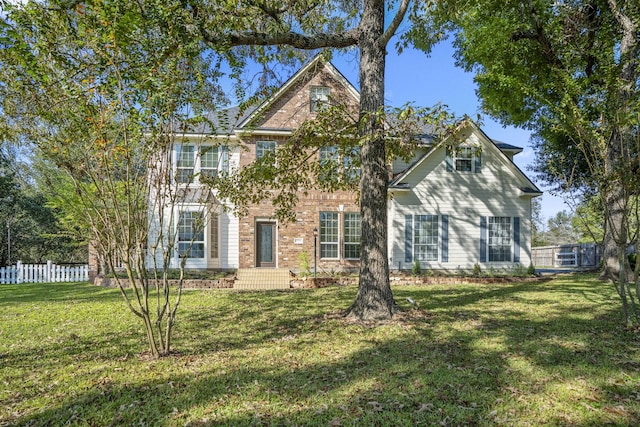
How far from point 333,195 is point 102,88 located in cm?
1198

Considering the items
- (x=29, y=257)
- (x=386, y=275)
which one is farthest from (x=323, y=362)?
(x=29, y=257)

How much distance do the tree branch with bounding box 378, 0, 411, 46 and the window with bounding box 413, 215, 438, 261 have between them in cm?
910

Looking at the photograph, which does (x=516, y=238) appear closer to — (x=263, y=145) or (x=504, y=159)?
(x=504, y=159)

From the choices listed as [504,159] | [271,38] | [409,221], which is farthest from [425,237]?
[271,38]

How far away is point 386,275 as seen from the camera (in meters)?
7.32

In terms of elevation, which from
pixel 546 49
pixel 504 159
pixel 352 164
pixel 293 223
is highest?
pixel 546 49

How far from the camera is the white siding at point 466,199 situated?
1537 centimetres

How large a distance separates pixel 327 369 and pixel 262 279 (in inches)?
384

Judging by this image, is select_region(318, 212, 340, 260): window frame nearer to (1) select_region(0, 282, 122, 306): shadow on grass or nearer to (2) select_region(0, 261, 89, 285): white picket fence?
(1) select_region(0, 282, 122, 306): shadow on grass

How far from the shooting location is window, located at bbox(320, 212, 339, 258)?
16.0 metres

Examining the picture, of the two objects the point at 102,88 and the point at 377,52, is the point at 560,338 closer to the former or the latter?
the point at 377,52

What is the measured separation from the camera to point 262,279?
14242 mm

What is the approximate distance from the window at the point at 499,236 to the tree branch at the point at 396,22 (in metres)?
10.7

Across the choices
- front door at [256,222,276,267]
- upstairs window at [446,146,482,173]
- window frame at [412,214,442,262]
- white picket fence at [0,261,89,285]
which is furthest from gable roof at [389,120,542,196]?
white picket fence at [0,261,89,285]
